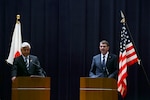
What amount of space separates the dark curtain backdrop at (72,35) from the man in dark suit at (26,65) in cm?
174

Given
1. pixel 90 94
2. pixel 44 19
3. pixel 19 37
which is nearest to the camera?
pixel 90 94

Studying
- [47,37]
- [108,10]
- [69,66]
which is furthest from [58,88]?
[108,10]

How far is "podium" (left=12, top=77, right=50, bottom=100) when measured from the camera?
648 centimetres

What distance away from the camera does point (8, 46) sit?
8.91 m

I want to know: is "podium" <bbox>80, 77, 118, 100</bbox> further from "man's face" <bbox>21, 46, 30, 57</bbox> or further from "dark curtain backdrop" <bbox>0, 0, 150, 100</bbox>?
"dark curtain backdrop" <bbox>0, 0, 150, 100</bbox>

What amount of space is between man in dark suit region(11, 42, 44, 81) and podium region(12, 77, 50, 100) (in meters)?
0.44

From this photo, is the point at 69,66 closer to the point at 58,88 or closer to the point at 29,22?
the point at 58,88

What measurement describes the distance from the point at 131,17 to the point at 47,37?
6.21 ft

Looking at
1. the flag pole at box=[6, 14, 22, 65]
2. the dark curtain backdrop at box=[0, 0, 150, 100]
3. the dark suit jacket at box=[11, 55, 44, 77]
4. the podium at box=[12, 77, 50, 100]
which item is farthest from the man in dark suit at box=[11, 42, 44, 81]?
the dark curtain backdrop at box=[0, 0, 150, 100]

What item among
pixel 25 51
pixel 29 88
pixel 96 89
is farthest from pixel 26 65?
pixel 96 89

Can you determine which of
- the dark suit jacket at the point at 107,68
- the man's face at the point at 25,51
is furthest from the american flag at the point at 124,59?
the man's face at the point at 25,51

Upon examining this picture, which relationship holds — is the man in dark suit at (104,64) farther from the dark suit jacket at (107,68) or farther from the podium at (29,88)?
the podium at (29,88)

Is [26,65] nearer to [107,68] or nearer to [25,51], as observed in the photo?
[25,51]

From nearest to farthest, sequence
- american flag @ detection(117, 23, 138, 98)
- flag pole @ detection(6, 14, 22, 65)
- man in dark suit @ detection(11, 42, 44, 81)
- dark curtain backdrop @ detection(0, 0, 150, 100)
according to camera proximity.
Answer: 1. man in dark suit @ detection(11, 42, 44, 81)
2. american flag @ detection(117, 23, 138, 98)
3. flag pole @ detection(6, 14, 22, 65)
4. dark curtain backdrop @ detection(0, 0, 150, 100)
